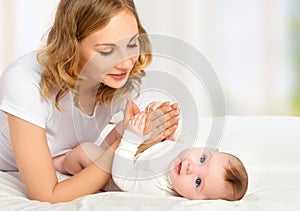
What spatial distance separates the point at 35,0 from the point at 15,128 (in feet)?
5.13

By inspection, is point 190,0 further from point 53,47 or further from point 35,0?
point 53,47

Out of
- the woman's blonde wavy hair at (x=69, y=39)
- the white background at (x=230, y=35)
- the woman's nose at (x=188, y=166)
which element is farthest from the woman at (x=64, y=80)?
the white background at (x=230, y=35)

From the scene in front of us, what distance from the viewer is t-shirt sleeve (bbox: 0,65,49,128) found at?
1.41m

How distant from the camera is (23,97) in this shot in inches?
55.7

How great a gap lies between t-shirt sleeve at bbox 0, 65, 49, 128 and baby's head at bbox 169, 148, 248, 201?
1.16 ft

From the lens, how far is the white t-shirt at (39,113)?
4.65 feet

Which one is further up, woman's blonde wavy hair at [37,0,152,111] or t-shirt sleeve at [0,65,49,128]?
woman's blonde wavy hair at [37,0,152,111]

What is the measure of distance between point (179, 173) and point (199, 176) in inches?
1.9

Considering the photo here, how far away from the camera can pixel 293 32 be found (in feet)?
10.0

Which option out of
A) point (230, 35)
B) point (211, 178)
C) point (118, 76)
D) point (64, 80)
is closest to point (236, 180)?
point (211, 178)

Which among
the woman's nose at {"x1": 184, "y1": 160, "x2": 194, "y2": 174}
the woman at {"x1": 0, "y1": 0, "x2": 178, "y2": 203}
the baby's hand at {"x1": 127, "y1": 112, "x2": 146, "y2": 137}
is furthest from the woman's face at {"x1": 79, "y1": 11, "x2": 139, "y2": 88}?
the woman's nose at {"x1": 184, "y1": 160, "x2": 194, "y2": 174}

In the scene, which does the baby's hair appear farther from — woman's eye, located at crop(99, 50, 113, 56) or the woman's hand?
woman's eye, located at crop(99, 50, 113, 56)

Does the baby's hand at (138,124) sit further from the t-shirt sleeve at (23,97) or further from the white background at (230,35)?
the white background at (230,35)

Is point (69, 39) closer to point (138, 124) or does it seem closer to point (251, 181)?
point (138, 124)
